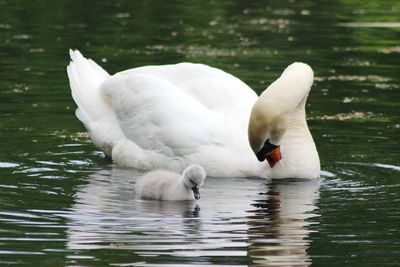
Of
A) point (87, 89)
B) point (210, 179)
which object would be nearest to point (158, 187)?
point (210, 179)

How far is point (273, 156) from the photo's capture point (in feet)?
41.1

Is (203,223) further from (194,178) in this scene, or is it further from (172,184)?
(172,184)

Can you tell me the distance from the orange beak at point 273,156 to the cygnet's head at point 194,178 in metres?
1.17

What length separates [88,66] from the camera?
15008mm

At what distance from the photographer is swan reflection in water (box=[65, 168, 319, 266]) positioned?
9586mm

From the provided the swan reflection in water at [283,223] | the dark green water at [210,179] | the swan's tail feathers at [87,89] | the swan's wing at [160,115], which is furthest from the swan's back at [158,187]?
the swan's tail feathers at [87,89]

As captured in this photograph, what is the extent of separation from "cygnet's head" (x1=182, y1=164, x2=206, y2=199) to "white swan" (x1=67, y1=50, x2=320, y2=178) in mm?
854

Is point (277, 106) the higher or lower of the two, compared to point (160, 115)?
higher

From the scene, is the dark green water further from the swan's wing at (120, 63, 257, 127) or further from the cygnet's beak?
the swan's wing at (120, 63, 257, 127)

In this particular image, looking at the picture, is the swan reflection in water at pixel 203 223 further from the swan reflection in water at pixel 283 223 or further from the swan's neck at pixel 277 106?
the swan's neck at pixel 277 106

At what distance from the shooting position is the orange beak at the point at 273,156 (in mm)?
12438

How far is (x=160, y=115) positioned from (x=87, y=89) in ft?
5.35

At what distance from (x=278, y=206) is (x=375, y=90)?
237 inches

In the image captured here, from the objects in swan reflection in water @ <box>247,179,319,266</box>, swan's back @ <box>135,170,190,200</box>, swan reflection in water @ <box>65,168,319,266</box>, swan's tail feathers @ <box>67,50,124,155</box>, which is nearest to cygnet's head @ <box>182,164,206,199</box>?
swan reflection in water @ <box>65,168,319,266</box>
